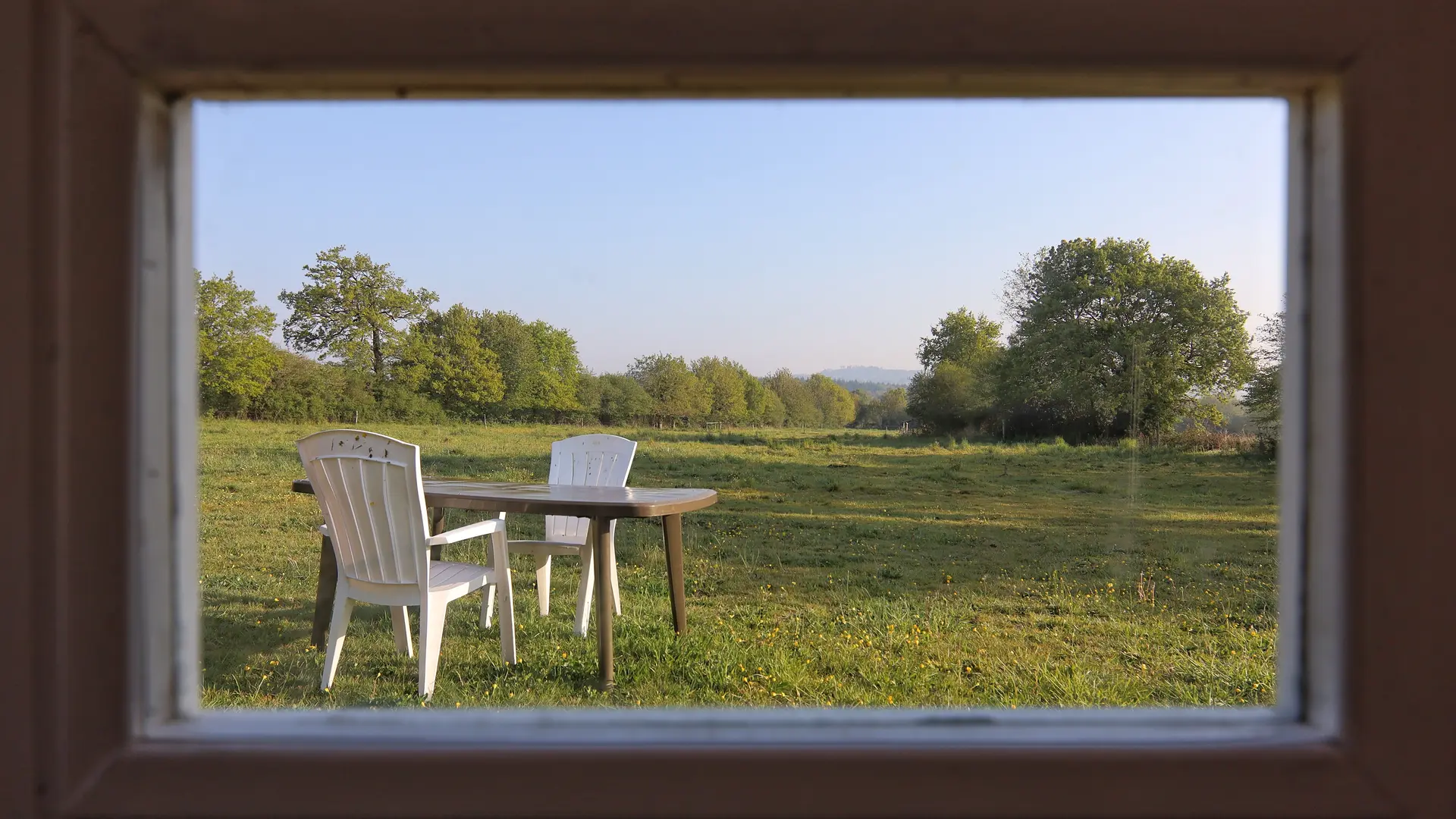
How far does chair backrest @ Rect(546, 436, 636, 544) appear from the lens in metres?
4.03

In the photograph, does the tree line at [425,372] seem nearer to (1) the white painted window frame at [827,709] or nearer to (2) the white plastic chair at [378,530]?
(2) the white plastic chair at [378,530]

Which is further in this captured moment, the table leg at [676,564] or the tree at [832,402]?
the tree at [832,402]

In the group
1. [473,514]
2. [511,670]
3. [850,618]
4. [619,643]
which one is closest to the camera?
[511,670]

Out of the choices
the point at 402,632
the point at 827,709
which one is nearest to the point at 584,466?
the point at 402,632

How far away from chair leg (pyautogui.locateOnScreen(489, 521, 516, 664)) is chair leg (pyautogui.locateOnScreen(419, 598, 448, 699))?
24 centimetres

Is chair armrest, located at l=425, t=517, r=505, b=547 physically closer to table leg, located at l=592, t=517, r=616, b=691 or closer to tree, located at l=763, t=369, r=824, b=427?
table leg, located at l=592, t=517, r=616, b=691

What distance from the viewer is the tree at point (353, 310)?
1002 centimetres

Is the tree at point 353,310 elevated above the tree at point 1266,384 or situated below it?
above

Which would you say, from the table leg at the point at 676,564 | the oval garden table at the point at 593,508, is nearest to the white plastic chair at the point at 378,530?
the oval garden table at the point at 593,508

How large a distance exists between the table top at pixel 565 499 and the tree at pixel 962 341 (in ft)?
30.6
